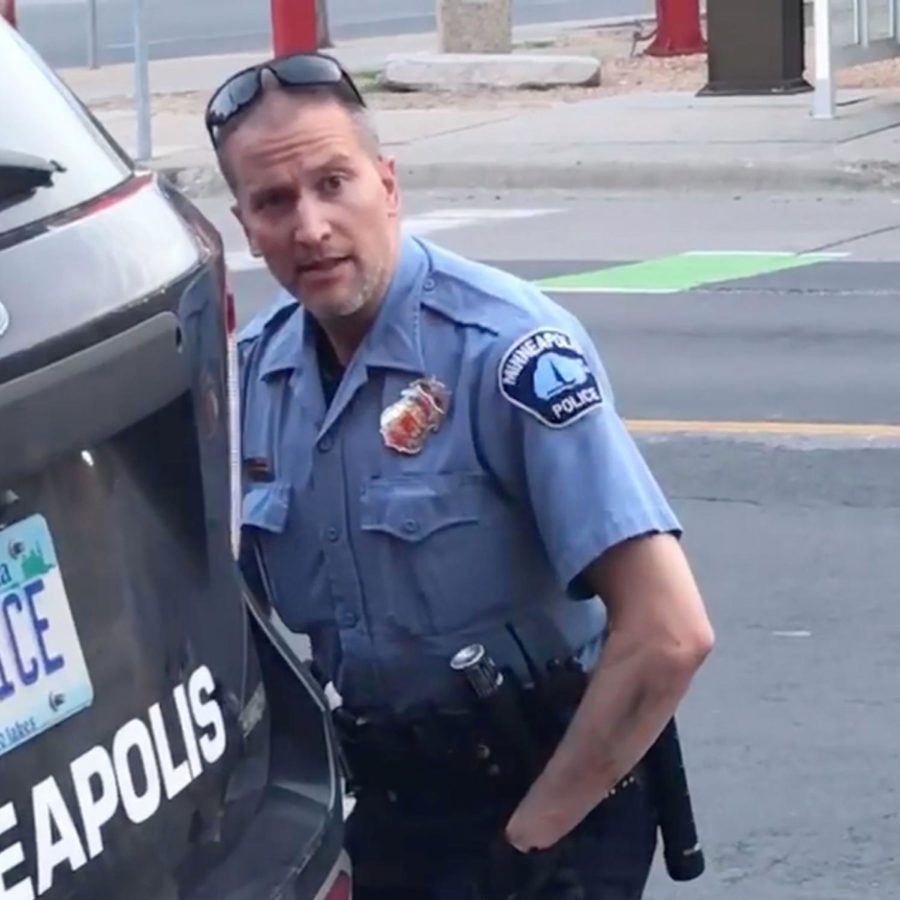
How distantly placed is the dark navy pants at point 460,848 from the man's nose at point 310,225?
0.69 m

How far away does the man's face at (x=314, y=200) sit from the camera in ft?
9.41

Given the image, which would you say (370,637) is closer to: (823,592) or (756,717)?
(756,717)

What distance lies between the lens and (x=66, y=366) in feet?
7.43

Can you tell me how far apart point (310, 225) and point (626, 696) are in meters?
0.62

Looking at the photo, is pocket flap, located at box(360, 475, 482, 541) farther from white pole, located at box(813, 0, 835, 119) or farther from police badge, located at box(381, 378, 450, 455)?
white pole, located at box(813, 0, 835, 119)

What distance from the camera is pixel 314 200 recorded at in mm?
2877

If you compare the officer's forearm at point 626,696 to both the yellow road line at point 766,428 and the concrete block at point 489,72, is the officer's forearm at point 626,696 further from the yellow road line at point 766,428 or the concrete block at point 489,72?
the concrete block at point 489,72

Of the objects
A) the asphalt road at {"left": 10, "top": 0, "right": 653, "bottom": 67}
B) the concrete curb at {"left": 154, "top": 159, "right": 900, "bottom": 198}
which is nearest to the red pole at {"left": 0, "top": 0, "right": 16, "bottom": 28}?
the concrete curb at {"left": 154, "top": 159, "right": 900, "bottom": 198}

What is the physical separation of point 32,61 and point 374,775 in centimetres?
94

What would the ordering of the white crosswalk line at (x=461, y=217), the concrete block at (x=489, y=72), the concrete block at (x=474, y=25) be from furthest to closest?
the concrete block at (x=474, y=25) → the concrete block at (x=489, y=72) → the white crosswalk line at (x=461, y=217)

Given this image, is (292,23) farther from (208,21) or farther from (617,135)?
(208,21)

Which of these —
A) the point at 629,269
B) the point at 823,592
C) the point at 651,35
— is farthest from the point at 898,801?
the point at 651,35

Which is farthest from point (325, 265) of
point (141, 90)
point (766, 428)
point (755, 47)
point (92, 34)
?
point (92, 34)

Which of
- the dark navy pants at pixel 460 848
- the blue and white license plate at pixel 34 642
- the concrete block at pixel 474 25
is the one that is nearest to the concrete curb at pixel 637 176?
the concrete block at pixel 474 25
